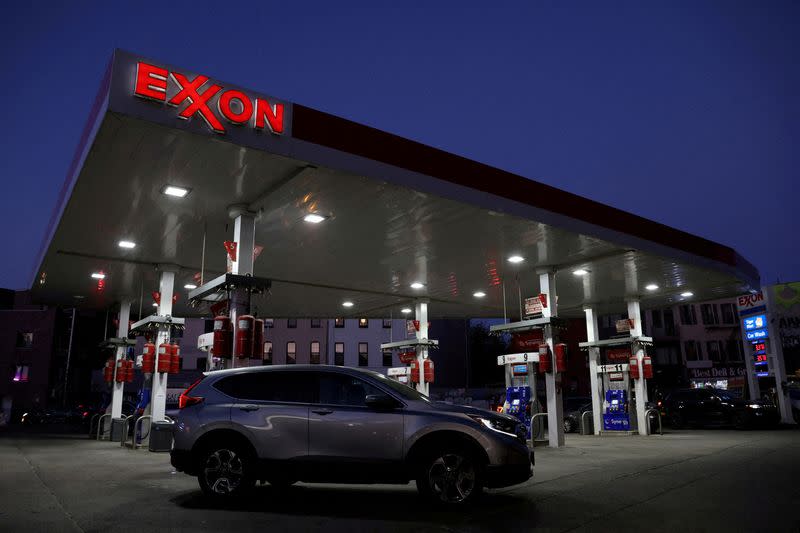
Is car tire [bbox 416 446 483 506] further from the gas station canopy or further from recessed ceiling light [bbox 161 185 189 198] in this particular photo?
recessed ceiling light [bbox 161 185 189 198]

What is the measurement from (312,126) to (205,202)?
3387 millimetres

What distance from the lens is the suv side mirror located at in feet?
21.9

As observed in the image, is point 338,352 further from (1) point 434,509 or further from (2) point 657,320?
(1) point 434,509

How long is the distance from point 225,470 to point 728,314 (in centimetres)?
5353

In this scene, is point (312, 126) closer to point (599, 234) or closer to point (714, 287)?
point (599, 234)

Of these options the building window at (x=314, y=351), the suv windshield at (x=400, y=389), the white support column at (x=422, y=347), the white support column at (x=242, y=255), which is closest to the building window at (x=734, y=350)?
the building window at (x=314, y=351)

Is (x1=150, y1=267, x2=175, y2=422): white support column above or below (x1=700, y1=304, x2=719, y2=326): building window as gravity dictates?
below

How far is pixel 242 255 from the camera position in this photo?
1130 centimetres

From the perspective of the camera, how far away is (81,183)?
9898 mm

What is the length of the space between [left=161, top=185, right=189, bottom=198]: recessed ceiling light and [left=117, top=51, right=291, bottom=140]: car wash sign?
2.69 metres

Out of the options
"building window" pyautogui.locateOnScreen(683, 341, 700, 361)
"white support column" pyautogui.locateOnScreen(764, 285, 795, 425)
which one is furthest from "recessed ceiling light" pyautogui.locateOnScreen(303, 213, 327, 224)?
"building window" pyautogui.locateOnScreen(683, 341, 700, 361)

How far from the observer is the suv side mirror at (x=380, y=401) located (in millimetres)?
6688

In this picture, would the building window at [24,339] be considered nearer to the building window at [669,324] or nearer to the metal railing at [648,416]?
the metal railing at [648,416]

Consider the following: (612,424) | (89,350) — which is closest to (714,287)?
(612,424)
